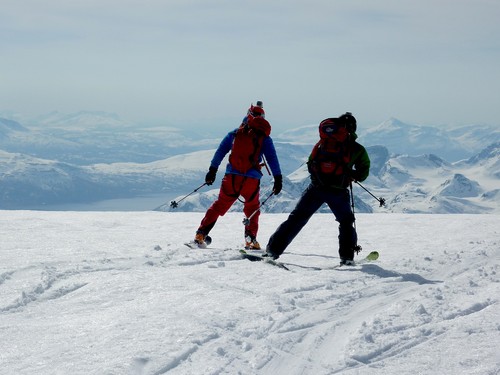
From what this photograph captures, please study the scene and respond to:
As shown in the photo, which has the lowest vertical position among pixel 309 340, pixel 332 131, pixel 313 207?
pixel 309 340

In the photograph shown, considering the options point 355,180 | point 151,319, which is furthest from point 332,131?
point 151,319

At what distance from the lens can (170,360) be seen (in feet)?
12.6

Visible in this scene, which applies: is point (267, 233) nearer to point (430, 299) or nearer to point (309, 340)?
point (430, 299)

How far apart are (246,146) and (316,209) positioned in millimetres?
1708

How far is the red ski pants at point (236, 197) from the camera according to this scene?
8.79 meters

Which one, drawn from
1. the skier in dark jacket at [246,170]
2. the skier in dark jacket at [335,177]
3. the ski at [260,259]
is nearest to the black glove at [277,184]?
the skier in dark jacket at [246,170]

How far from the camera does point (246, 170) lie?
873 cm

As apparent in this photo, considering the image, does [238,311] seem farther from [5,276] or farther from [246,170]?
[246,170]

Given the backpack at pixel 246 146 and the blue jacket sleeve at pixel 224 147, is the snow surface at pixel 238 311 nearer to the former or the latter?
the backpack at pixel 246 146

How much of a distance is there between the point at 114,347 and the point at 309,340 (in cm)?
156

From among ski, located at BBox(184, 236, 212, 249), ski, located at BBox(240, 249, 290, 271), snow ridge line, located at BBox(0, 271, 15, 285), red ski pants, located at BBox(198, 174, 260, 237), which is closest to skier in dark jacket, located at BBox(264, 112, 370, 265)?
ski, located at BBox(240, 249, 290, 271)

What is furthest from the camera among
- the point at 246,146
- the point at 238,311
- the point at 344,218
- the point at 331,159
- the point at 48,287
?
the point at 246,146

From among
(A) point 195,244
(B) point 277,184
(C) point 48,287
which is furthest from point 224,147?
(C) point 48,287

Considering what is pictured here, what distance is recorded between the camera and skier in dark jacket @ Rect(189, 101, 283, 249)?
28.3ft
